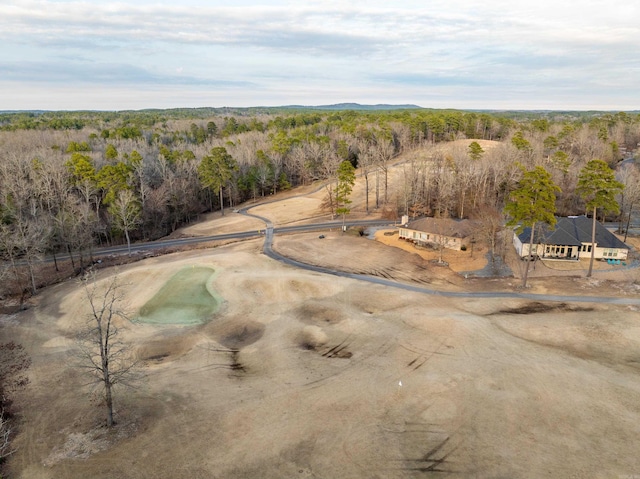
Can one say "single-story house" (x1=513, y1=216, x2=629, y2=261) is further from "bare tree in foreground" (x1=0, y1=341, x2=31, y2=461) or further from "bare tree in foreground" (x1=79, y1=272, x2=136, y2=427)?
"bare tree in foreground" (x1=0, y1=341, x2=31, y2=461)

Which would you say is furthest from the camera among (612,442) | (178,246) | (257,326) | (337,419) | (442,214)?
(442,214)

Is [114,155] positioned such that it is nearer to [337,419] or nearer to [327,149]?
[327,149]

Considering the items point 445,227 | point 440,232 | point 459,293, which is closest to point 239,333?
point 459,293

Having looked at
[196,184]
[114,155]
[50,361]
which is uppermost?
[114,155]

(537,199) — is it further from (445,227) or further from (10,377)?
(10,377)

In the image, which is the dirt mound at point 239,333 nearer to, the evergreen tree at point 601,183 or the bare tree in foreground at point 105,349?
the bare tree in foreground at point 105,349

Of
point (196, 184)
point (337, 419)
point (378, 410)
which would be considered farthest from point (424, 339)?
point (196, 184)

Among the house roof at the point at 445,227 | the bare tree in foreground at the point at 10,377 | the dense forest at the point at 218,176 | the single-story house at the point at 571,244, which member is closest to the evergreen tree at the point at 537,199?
the single-story house at the point at 571,244
